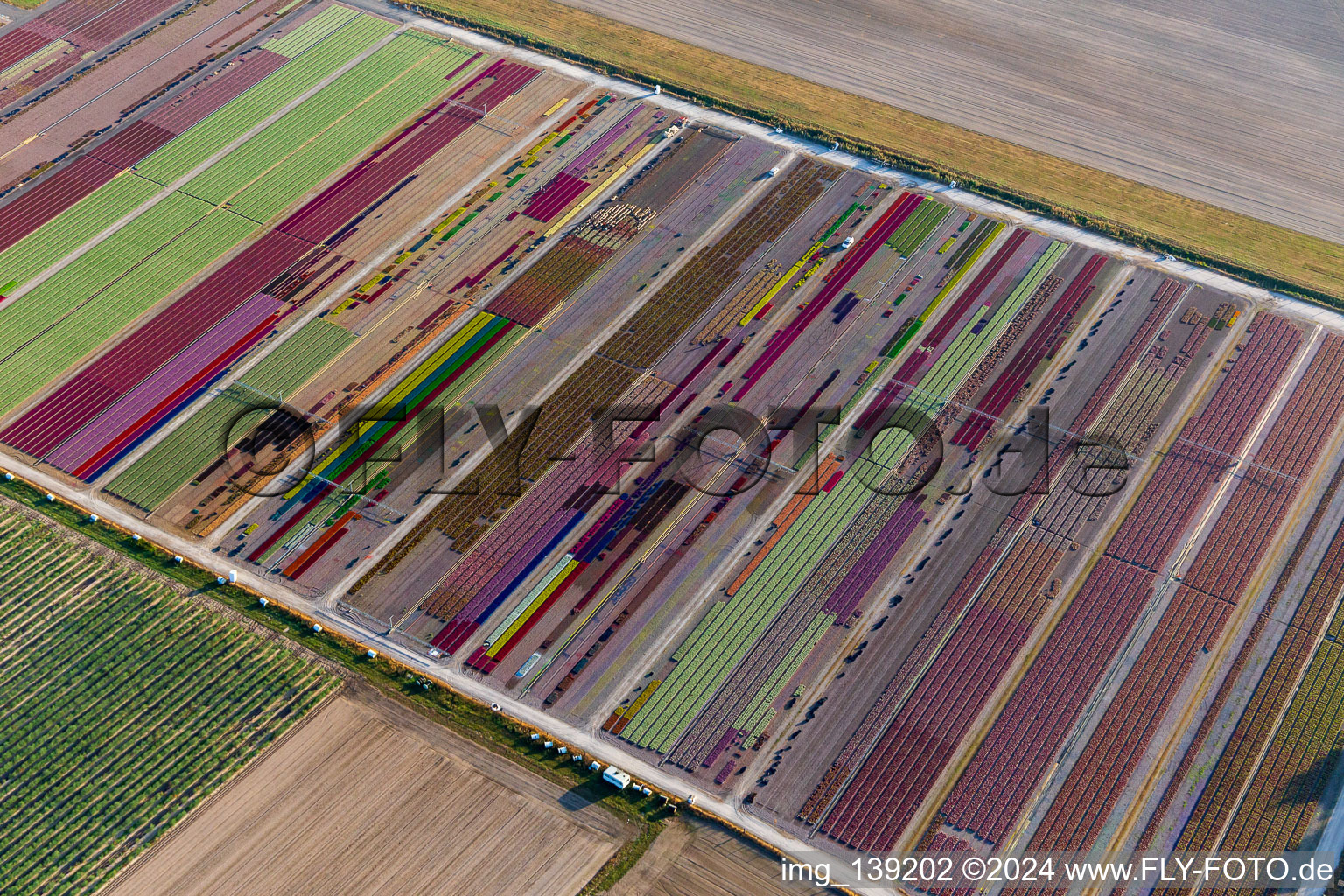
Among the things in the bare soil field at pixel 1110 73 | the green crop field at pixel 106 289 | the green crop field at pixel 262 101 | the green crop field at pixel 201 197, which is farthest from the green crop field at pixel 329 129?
the bare soil field at pixel 1110 73

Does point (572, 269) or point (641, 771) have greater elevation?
point (572, 269)

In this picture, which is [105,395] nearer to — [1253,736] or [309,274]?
[309,274]

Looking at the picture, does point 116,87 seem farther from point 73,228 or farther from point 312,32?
point 73,228

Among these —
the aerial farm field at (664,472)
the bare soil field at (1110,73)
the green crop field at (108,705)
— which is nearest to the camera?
the green crop field at (108,705)

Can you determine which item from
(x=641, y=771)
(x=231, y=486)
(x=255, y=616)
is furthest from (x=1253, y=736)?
(x=231, y=486)

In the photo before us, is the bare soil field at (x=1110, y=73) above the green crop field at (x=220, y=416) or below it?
above

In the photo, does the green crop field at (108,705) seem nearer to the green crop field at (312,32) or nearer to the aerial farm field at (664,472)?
the aerial farm field at (664,472)

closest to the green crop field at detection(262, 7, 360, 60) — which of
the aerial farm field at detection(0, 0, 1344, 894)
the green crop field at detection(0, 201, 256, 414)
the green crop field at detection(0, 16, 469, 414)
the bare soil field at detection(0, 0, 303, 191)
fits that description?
the green crop field at detection(0, 16, 469, 414)
